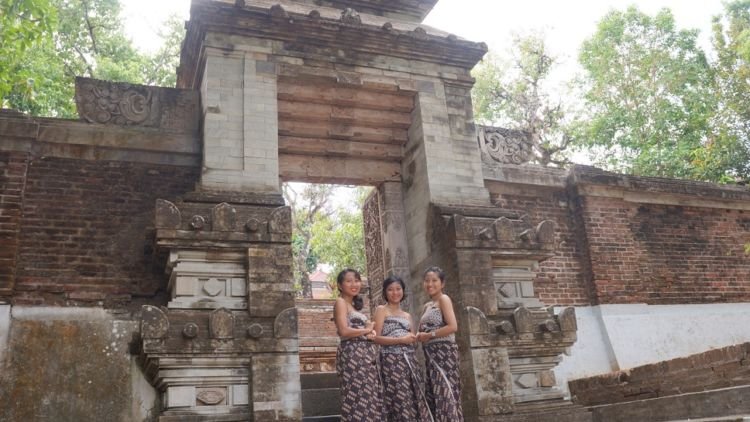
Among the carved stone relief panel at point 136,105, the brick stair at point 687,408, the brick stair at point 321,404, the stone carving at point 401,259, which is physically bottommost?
the brick stair at point 687,408

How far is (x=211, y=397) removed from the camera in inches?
207

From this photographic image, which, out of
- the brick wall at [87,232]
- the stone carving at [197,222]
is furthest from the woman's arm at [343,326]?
the brick wall at [87,232]

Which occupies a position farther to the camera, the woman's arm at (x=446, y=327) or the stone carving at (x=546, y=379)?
the stone carving at (x=546, y=379)

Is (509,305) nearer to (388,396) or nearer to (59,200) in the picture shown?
(388,396)

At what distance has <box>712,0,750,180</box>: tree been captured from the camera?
12.4 metres

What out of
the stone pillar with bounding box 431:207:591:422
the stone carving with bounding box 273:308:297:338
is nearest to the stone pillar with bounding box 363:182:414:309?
the stone pillar with bounding box 431:207:591:422

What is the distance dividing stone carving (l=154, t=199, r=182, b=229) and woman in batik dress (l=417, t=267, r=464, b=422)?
2377mm

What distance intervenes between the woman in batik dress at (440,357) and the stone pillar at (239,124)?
7.44 feet

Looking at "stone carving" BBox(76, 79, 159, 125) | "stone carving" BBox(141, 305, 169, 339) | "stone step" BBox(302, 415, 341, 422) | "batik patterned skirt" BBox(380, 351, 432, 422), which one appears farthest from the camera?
"stone carving" BBox(76, 79, 159, 125)

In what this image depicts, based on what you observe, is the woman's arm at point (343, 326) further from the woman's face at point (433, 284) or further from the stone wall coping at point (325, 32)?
the stone wall coping at point (325, 32)

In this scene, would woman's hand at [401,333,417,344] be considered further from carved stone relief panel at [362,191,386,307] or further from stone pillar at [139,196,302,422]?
carved stone relief panel at [362,191,386,307]

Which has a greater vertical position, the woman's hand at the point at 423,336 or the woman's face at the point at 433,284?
the woman's face at the point at 433,284

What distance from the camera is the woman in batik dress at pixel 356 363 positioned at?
15.4 feet

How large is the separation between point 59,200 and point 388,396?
4.04 metres
